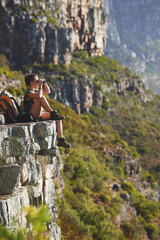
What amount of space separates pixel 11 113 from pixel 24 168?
148cm

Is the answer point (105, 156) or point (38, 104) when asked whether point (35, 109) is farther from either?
point (105, 156)

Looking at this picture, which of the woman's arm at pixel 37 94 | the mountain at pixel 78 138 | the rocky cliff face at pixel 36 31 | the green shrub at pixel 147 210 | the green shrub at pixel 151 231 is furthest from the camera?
the rocky cliff face at pixel 36 31


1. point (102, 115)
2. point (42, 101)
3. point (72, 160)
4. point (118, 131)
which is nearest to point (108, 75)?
point (102, 115)

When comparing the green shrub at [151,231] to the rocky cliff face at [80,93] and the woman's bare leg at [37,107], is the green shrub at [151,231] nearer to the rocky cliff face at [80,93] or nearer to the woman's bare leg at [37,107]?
the woman's bare leg at [37,107]

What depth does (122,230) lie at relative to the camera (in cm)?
1828

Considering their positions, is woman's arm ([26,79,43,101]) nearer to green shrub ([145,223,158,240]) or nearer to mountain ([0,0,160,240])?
mountain ([0,0,160,240])

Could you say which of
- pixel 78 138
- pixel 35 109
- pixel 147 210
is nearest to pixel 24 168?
pixel 35 109

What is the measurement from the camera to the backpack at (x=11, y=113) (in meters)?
6.22

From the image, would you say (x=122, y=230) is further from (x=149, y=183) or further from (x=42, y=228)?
(x=149, y=183)

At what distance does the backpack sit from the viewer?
622cm

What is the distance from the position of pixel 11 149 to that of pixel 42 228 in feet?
5.93

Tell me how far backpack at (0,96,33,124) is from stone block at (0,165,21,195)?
4.74 feet

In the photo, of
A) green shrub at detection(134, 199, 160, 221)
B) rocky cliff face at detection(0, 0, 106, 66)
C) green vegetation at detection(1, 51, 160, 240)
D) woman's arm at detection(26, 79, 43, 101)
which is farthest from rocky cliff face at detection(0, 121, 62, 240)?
rocky cliff face at detection(0, 0, 106, 66)

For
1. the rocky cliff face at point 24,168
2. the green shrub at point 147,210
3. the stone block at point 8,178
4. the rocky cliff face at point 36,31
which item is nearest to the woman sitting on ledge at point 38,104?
the rocky cliff face at point 24,168
